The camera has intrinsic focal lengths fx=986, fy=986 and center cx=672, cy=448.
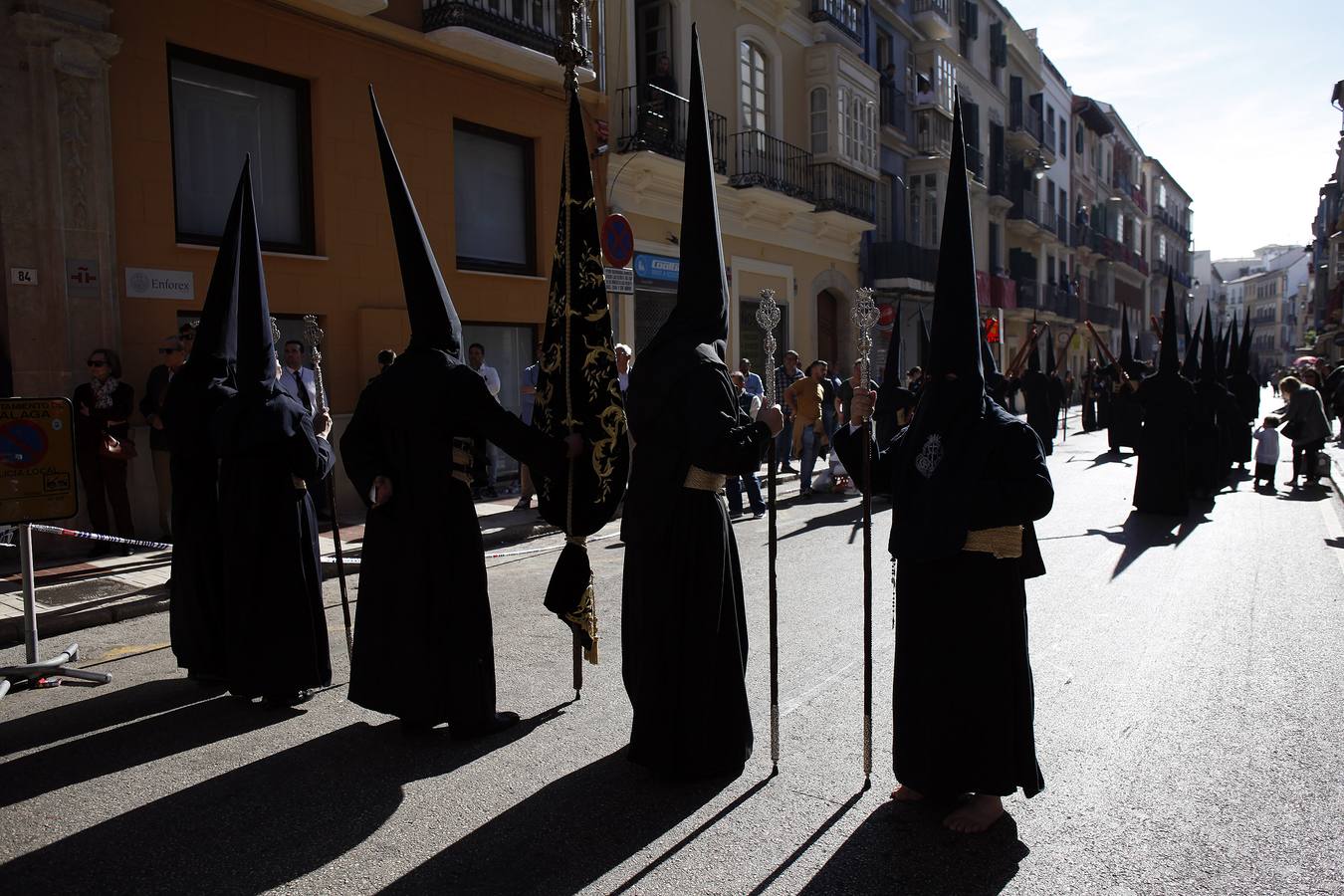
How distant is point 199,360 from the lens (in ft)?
17.8

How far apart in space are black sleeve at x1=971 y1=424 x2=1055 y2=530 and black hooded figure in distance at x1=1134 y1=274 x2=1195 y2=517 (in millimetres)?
8808

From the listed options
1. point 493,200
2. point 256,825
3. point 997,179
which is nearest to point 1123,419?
point 493,200

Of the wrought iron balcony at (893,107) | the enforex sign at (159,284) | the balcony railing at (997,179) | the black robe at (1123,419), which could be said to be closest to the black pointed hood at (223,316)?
the enforex sign at (159,284)

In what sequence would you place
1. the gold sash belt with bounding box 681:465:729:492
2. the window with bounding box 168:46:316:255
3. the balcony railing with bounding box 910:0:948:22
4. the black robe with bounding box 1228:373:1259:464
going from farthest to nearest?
the balcony railing with bounding box 910:0:948:22 < the black robe with bounding box 1228:373:1259:464 < the window with bounding box 168:46:316:255 < the gold sash belt with bounding box 681:465:729:492

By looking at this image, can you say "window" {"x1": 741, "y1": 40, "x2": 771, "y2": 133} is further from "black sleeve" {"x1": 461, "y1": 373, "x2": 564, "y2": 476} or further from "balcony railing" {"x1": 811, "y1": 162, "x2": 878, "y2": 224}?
"black sleeve" {"x1": 461, "y1": 373, "x2": 564, "y2": 476}

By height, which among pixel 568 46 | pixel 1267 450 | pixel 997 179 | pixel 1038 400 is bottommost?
pixel 1267 450

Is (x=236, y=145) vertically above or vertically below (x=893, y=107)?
below

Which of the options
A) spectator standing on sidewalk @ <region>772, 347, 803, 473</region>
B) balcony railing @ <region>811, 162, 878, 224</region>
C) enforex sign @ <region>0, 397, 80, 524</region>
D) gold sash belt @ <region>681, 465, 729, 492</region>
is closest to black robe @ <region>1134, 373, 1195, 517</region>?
spectator standing on sidewalk @ <region>772, 347, 803, 473</region>

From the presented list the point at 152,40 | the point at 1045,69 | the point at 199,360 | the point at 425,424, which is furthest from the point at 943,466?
the point at 1045,69

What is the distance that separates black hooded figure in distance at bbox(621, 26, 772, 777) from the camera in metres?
4.06

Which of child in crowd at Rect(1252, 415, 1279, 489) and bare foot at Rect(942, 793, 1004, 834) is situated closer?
bare foot at Rect(942, 793, 1004, 834)

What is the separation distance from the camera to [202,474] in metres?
5.53

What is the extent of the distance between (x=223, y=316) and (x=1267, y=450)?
14342 millimetres

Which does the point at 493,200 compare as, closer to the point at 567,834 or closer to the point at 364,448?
the point at 364,448
